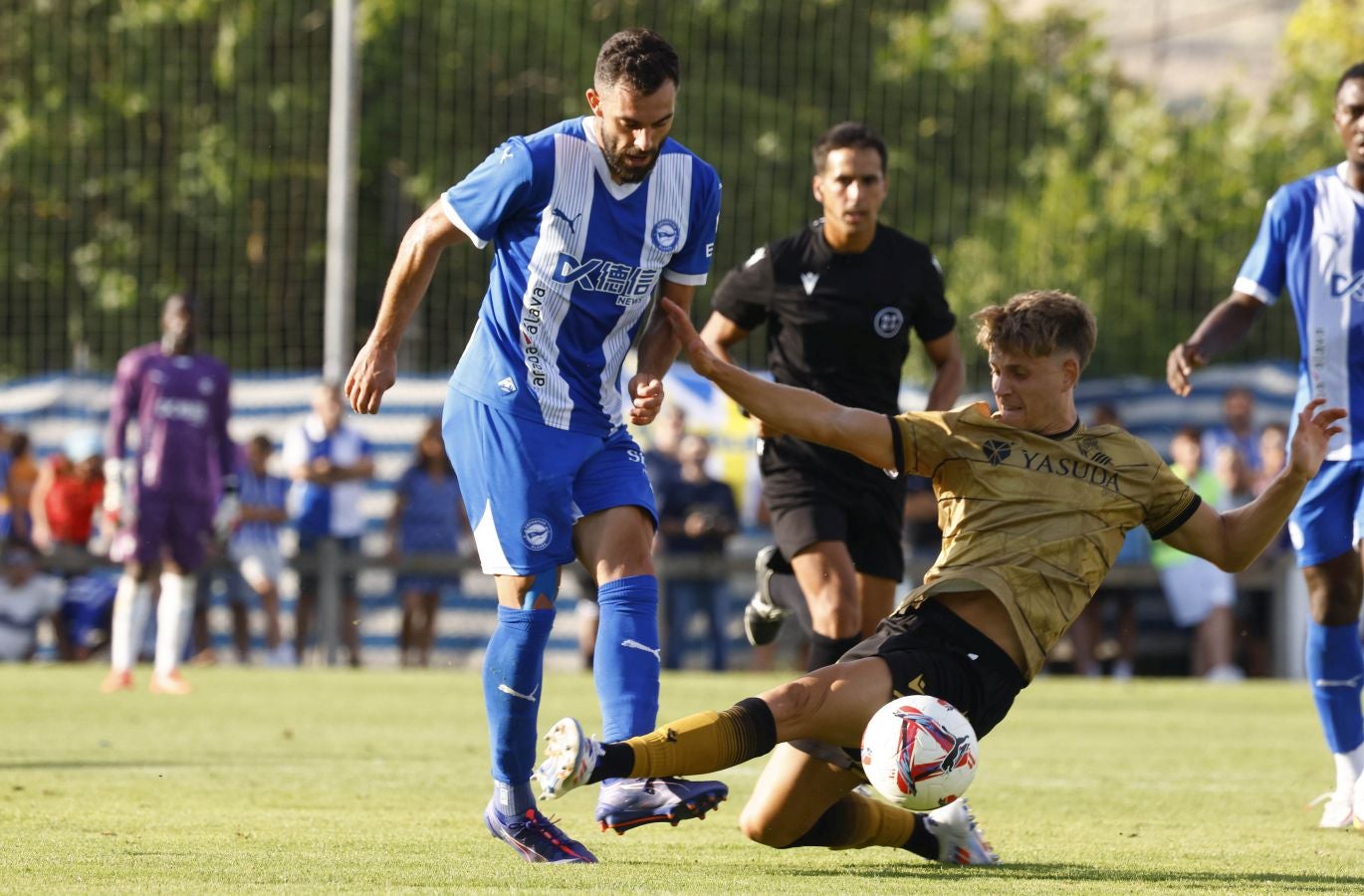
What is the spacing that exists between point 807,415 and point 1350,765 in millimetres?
3065

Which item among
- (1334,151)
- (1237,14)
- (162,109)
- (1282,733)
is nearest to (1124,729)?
(1282,733)

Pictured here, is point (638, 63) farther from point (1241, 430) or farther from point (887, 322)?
point (1241, 430)

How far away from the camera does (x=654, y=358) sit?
5.78 m

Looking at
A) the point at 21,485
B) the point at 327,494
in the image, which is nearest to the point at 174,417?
the point at 327,494

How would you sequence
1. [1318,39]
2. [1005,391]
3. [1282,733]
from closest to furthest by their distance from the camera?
[1005,391], [1282,733], [1318,39]

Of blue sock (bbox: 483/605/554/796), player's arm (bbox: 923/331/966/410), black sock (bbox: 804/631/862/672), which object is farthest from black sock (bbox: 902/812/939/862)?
player's arm (bbox: 923/331/966/410)

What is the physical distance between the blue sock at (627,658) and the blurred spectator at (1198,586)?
12.1 m

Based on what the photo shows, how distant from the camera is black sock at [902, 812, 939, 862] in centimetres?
582

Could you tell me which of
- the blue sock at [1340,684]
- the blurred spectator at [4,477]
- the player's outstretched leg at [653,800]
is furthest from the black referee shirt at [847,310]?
the blurred spectator at [4,477]

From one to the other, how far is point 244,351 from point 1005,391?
1944 cm

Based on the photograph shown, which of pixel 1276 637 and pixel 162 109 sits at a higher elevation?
pixel 162 109

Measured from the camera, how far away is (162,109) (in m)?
25.3

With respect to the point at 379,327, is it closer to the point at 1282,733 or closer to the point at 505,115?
the point at 1282,733

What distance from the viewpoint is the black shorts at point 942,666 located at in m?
5.05
